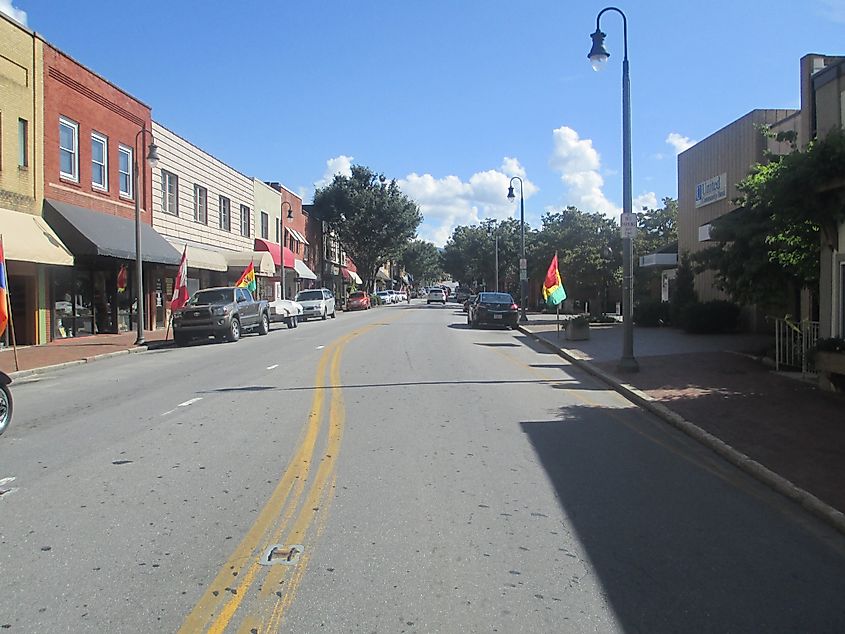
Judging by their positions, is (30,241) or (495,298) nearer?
(30,241)

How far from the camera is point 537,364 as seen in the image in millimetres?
17984

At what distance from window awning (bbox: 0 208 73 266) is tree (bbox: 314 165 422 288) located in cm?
4364

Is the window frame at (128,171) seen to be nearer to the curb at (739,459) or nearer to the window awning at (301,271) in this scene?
the curb at (739,459)

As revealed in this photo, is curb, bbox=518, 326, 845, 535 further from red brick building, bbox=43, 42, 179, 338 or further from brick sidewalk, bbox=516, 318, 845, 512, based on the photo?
red brick building, bbox=43, 42, 179, 338

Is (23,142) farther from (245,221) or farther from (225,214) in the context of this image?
(245,221)

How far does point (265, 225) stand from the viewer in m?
47.4

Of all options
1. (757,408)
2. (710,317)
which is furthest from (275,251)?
(757,408)

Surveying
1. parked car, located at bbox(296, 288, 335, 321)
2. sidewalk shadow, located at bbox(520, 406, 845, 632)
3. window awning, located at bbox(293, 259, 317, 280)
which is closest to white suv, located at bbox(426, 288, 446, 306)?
window awning, located at bbox(293, 259, 317, 280)

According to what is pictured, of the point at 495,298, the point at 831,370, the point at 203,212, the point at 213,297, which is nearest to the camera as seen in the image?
the point at 831,370

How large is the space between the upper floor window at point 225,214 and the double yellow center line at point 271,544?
32.3m

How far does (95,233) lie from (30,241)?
314 centimetres

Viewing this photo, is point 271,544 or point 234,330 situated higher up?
point 234,330

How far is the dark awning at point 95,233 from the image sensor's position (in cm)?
2262

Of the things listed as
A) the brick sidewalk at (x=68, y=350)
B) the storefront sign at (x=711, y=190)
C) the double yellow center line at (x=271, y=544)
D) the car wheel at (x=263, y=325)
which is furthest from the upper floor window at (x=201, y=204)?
the double yellow center line at (x=271, y=544)
